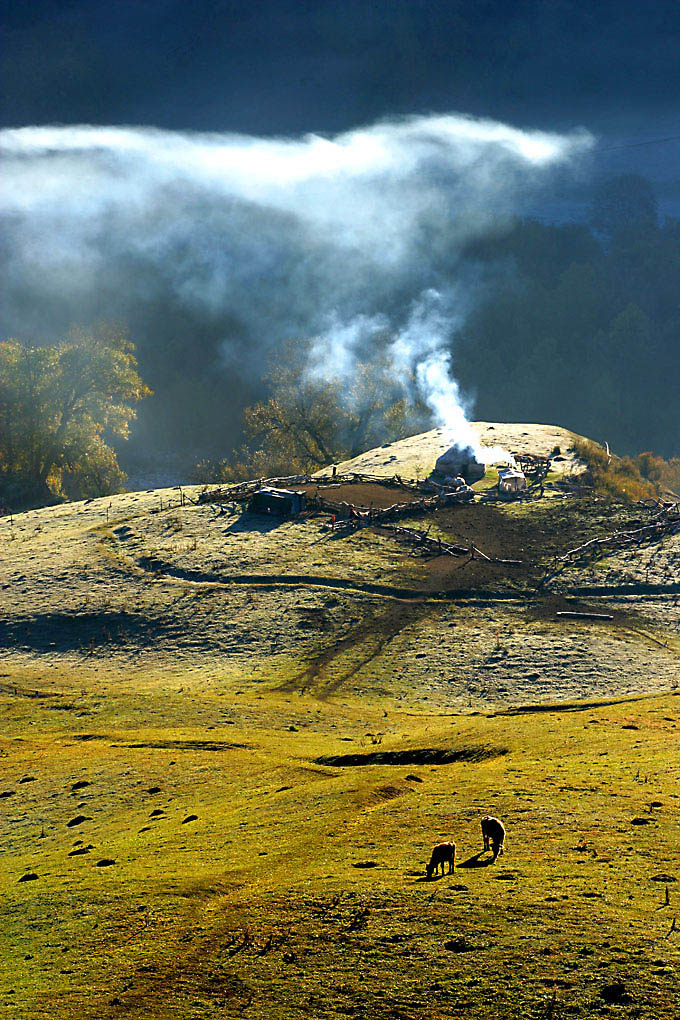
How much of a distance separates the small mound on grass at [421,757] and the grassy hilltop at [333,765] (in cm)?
14

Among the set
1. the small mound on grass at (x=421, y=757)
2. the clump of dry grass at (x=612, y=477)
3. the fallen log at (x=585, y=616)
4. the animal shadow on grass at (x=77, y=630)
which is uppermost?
the clump of dry grass at (x=612, y=477)

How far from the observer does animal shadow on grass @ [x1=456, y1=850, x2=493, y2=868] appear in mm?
27250

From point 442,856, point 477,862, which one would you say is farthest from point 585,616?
point 442,856

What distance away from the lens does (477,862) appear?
90.2 ft

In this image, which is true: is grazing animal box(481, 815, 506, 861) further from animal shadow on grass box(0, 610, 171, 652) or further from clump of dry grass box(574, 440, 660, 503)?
clump of dry grass box(574, 440, 660, 503)

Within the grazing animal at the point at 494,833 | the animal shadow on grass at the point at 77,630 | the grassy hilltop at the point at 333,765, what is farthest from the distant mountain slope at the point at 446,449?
the grazing animal at the point at 494,833

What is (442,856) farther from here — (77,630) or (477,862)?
(77,630)

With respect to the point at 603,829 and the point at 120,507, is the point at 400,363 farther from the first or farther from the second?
the point at 603,829

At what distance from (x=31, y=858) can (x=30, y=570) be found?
1791 inches

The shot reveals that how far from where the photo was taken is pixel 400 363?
16175cm

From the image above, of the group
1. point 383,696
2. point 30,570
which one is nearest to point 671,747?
point 383,696

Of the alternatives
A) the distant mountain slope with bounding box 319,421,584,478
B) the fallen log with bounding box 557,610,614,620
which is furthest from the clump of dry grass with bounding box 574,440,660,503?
the fallen log with bounding box 557,610,614,620

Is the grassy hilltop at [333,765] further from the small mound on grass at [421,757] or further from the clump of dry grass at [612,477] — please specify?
the clump of dry grass at [612,477]

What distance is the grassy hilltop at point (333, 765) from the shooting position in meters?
22.7
